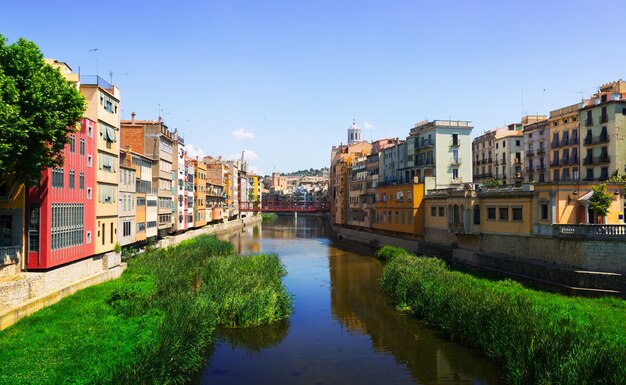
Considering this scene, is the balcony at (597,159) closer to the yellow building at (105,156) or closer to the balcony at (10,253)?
the yellow building at (105,156)

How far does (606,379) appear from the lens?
1675 cm

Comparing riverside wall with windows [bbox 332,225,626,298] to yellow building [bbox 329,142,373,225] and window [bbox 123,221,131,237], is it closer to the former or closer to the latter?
window [bbox 123,221,131,237]

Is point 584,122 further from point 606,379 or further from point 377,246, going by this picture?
point 606,379

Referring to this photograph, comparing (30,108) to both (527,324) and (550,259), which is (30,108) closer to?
(527,324)

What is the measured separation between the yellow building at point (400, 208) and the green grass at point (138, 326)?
88.6 ft

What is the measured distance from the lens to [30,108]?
25.6 meters

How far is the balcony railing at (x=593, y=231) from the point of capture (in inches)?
1294

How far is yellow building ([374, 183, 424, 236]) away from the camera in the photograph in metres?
61.4

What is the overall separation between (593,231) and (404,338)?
1671cm

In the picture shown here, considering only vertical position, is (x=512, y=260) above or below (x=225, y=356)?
above

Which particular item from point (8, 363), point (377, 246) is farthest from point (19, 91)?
point (377, 246)

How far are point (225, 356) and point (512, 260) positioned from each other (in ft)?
85.2

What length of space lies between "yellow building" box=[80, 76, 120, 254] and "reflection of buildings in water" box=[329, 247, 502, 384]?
20.1 meters

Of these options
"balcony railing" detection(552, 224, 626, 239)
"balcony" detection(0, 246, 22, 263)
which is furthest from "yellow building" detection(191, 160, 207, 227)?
"balcony railing" detection(552, 224, 626, 239)
